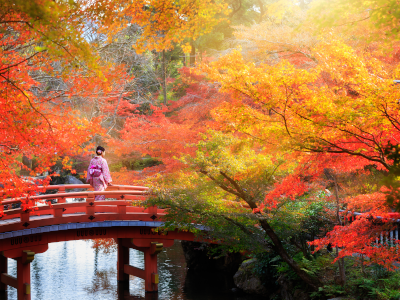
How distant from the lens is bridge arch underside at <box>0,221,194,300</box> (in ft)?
30.6

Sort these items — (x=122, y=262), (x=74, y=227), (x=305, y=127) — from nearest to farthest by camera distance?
(x=305, y=127) → (x=74, y=227) → (x=122, y=262)

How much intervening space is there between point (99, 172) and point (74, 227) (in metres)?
1.65

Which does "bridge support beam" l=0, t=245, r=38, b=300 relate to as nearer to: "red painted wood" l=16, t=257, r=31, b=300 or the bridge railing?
"red painted wood" l=16, t=257, r=31, b=300

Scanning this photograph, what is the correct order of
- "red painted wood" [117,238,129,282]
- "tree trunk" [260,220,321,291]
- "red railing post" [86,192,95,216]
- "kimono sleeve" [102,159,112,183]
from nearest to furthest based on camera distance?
1. "tree trunk" [260,220,321,291]
2. "red railing post" [86,192,95,216]
3. "kimono sleeve" [102,159,112,183]
4. "red painted wood" [117,238,129,282]

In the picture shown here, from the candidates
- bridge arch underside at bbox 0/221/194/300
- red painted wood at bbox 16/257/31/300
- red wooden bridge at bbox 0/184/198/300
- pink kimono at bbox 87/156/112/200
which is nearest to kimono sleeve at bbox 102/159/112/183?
pink kimono at bbox 87/156/112/200

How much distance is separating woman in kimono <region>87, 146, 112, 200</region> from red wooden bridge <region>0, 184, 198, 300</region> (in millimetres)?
326

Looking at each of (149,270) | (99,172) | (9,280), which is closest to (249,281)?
(149,270)

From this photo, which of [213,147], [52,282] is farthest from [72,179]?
[213,147]

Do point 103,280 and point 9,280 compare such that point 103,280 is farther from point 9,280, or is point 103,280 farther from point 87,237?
point 9,280

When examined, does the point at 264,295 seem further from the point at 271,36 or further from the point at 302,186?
the point at 271,36

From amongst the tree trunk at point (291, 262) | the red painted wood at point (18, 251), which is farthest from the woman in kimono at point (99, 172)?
the tree trunk at point (291, 262)

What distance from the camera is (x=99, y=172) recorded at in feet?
34.7

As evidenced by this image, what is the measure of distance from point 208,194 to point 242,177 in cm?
107

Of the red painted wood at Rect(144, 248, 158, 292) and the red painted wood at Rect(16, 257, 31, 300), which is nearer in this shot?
the red painted wood at Rect(16, 257, 31, 300)
